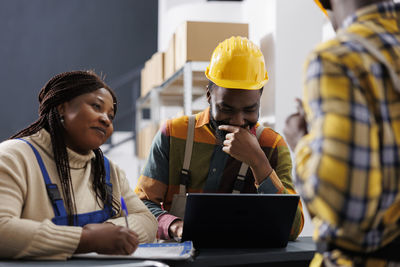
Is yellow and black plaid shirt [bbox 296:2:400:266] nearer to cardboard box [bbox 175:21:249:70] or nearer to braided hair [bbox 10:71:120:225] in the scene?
braided hair [bbox 10:71:120:225]

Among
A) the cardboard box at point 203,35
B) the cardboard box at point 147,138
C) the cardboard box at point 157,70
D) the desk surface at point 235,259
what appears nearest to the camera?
the desk surface at point 235,259

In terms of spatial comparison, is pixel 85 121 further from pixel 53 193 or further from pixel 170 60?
pixel 170 60

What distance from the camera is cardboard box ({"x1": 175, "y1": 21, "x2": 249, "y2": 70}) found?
10.1 feet

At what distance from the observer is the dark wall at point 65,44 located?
7312mm

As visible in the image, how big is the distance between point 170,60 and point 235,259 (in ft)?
9.23

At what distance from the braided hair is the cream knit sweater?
0.02 meters

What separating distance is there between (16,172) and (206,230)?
1.73 ft

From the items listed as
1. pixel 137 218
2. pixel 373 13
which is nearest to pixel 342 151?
pixel 373 13

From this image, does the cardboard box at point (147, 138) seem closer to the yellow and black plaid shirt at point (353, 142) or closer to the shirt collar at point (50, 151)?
the shirt collar at point (50, 151)

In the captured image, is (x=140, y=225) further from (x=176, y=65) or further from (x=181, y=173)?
(x=176, y=65)

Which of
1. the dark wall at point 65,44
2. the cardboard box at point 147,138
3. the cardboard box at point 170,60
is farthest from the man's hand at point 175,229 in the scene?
the dark wall at point 65,44

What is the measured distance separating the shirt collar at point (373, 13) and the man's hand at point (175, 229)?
0.95 m

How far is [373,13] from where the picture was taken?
78 centimetres

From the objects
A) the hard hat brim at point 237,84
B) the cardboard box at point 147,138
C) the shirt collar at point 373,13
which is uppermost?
the shirt collar at point 373,13
